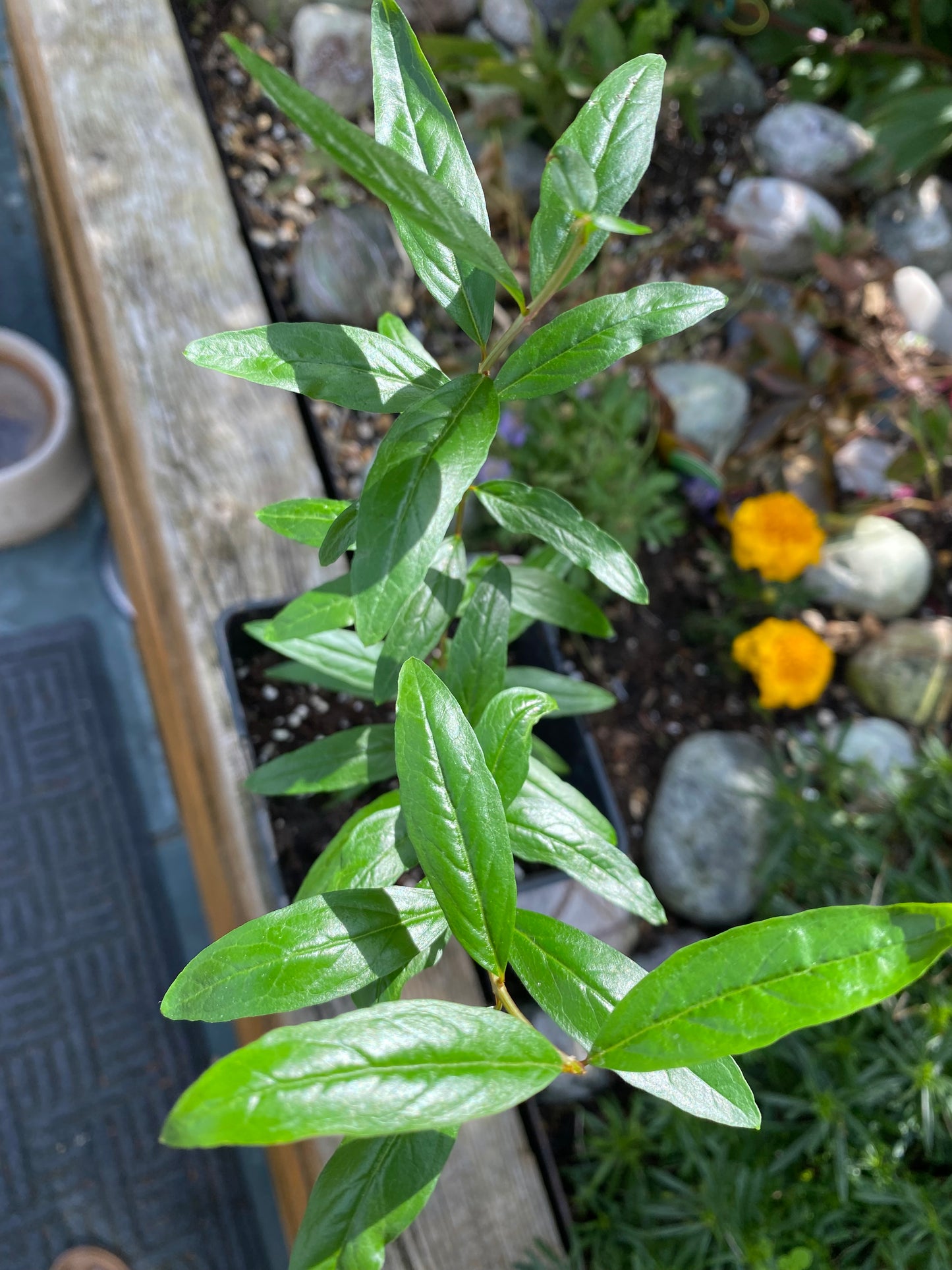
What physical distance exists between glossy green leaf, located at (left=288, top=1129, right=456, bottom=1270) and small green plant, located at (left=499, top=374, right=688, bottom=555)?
989 millimetres

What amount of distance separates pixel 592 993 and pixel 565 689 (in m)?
0.44

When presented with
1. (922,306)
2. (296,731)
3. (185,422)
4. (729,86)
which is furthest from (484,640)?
(729,86)

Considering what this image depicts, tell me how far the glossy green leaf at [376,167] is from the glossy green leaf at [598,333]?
115mm

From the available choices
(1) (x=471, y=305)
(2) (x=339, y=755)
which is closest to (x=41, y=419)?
(2) (x=339, y=755)

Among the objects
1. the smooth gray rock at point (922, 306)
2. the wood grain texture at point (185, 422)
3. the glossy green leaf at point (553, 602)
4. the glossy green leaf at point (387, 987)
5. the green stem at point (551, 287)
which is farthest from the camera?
the smooth gray rock at point (922, 306)

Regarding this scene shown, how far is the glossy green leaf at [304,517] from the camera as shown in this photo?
2.22 ft

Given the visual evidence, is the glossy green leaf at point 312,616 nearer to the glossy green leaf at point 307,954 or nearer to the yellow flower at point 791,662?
the glossy green leaf at point 307,954

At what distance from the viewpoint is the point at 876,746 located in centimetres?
154

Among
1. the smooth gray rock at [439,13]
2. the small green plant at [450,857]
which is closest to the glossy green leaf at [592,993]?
the small green plant at [450,857]

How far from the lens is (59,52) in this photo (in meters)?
1.26

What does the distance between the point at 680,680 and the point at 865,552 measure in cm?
43

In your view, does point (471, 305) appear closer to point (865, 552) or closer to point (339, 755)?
point (339, 755)

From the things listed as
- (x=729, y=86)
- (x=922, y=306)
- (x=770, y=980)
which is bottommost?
(x=770, y=980)

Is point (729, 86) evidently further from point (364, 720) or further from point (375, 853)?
point (375, 853)
